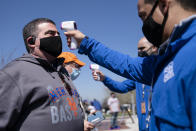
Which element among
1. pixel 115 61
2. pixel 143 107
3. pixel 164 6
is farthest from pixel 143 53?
pixel 164 6

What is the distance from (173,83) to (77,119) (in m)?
1.37

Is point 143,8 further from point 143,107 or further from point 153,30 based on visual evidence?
point 143,107

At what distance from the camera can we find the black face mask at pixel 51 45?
239 centimetres

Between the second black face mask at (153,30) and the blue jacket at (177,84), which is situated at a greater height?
the second black face mask at (153,30)

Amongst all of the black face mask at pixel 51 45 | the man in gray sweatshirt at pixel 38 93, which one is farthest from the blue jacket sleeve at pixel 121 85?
the black face mask at pixel 51 45

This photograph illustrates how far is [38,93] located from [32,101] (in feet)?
0.31

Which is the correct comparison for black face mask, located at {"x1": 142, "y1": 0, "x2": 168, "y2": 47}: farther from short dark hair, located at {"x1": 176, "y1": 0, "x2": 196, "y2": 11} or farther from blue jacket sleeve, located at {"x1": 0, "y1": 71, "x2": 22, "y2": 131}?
blue jacket sleeve, located at {"x1": 0, "y1": 71, "x2": 22, "y2": 131}

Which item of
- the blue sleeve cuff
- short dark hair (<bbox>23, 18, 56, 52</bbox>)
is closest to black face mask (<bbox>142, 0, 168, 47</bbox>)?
the blue sleeve cuff

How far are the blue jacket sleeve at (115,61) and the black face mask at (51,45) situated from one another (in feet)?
1.43

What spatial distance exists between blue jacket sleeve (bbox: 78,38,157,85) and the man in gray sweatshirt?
480 mm

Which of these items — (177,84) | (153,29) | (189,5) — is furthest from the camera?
(153,29)

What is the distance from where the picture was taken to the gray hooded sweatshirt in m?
1.83

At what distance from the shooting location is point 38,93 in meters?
1.94

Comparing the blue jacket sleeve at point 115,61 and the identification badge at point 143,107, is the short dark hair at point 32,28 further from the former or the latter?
the identification badge at point 143,107
